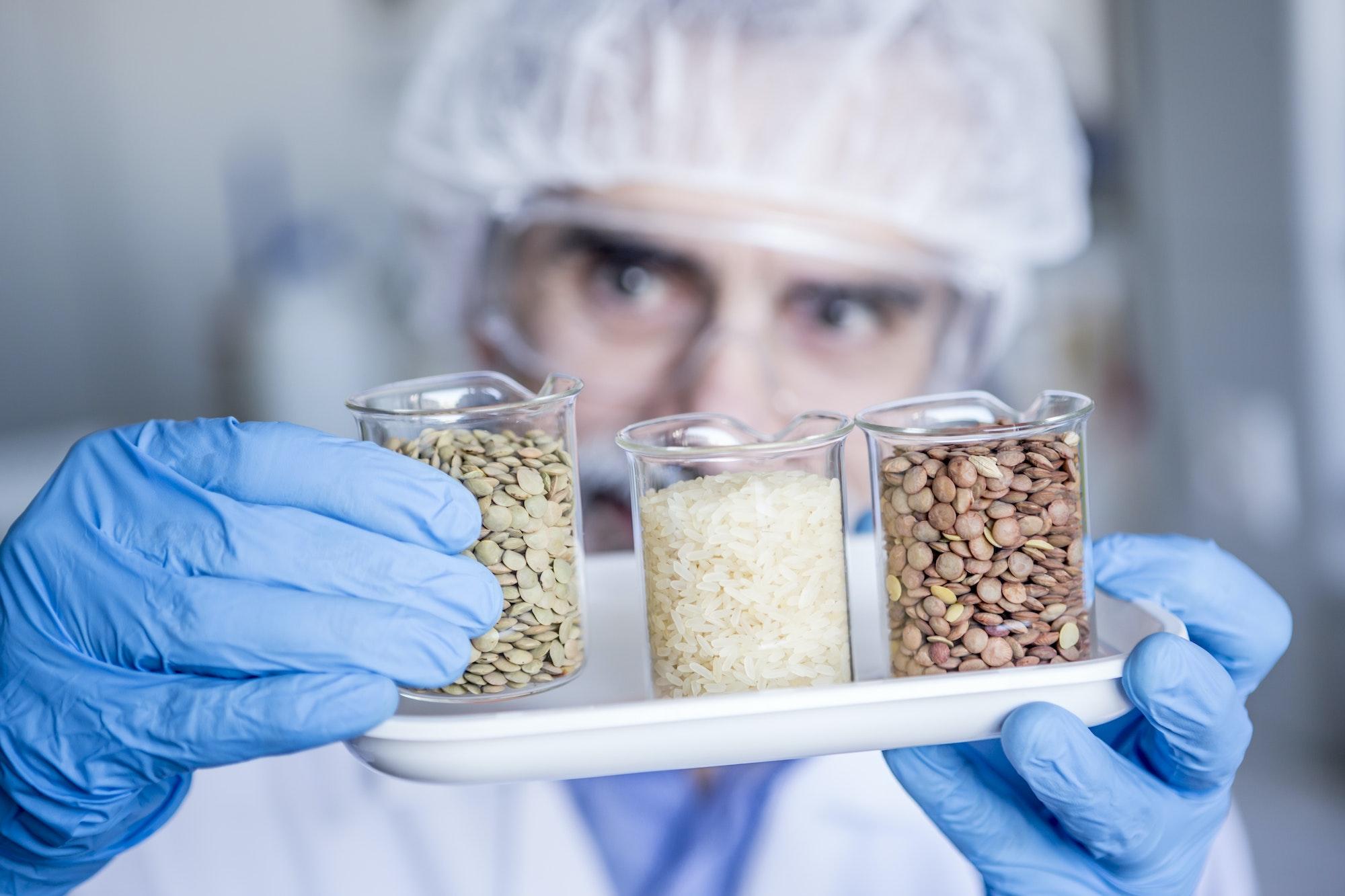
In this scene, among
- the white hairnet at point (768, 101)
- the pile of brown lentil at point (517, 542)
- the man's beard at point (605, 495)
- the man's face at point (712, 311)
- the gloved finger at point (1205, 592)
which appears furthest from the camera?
the man's beard at point (605, 495)

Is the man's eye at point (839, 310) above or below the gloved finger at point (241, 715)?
above

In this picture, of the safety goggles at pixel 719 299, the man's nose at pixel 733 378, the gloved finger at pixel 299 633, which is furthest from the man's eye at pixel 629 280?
the gloved finger at pixel 299 633

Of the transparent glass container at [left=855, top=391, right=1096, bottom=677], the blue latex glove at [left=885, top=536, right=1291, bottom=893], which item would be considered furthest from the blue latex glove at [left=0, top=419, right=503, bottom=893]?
the blue latex glove at [left=885, top=536, right=1291, bottom=893]

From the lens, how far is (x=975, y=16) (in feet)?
5.45

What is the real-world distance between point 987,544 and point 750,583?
0.18 m

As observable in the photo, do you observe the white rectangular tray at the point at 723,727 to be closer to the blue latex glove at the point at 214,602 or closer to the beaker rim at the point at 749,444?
the blue latex glove at the point at 214,602

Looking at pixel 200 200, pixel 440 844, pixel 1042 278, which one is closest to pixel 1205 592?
pixel 440 844

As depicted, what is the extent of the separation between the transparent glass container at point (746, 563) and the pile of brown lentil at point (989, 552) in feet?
0.20

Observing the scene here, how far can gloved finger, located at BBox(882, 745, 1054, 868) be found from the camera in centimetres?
90

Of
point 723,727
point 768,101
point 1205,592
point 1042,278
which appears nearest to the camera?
point 723,727

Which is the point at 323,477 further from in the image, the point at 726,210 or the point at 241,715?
the point at 726,210

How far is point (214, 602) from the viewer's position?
76 cm

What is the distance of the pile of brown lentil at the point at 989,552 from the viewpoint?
0.74 m

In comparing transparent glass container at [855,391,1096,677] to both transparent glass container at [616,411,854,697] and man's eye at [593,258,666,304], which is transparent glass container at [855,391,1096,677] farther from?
man's eye at [593,258,666,304]
